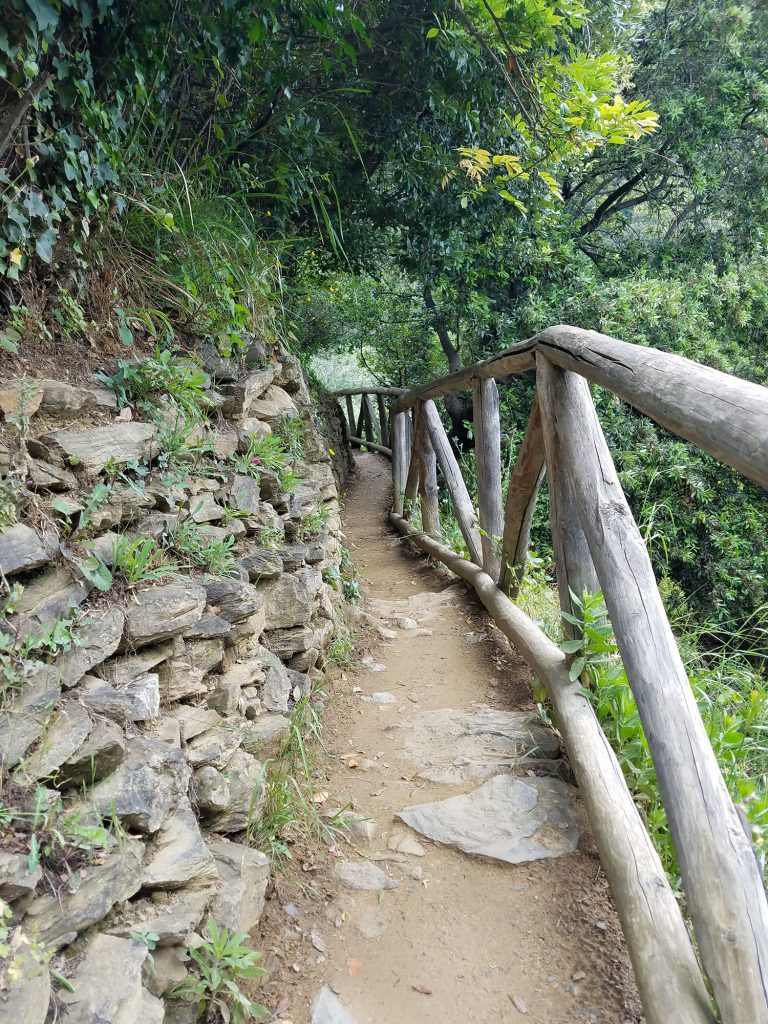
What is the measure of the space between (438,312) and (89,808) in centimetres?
758

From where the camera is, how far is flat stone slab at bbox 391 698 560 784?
2395 millimetres

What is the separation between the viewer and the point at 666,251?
815 centimetres

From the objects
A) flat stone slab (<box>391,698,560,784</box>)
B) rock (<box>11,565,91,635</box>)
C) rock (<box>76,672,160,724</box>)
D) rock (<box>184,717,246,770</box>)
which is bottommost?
flat stone slab (<box>391,698,560,784</box>)

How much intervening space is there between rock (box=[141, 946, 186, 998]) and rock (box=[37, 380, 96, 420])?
1.44m

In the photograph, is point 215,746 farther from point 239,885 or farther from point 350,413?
point 350,413

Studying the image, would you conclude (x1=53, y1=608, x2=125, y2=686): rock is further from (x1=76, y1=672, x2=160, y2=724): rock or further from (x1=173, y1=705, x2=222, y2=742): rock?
(x1=173, y1=705, x2=222, y2=742): rock

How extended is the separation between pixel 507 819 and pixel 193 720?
104 cm

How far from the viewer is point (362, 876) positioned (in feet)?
6.53

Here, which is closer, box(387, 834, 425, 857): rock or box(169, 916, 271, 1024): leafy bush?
box(169, 916, 271, 1024): leafy bush

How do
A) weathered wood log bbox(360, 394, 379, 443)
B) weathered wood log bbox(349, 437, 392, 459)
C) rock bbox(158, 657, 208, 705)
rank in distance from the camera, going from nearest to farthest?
1. rock bbox(158, 657, 208, 705)
2. weathered wood log bbox(349, 437, 392, 459)
3. weathered wood log bbox(360, 394, 379, 443)

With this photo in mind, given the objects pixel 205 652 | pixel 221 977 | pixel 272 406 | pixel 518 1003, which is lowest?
pixel 518 1003

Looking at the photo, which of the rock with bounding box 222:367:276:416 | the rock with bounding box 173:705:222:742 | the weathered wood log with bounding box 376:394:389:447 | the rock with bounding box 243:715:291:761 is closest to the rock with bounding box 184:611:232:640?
the rock with bounding box 173:705:222:742

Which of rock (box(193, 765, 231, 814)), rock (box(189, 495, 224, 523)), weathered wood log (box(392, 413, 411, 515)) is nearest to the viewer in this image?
rock (box(193, 765, 231, 814))

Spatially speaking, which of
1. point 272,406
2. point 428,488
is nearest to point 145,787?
point 272,406
